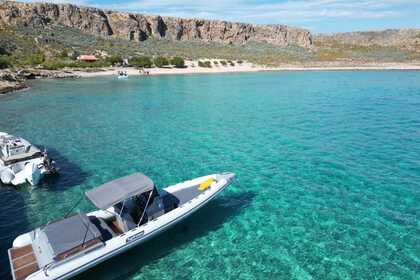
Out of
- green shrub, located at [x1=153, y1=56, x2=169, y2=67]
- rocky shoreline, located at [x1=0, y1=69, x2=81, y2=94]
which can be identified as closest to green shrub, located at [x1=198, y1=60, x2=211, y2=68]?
green shrub, located at [x1=153, y1=56, x2=169, y2=67]

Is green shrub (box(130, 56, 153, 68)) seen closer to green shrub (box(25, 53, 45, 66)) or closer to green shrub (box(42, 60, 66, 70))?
green shrub (box(42, 60, 66, 70))

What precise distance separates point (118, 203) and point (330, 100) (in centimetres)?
4105

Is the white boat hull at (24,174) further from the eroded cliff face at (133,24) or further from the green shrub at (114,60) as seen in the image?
the eroded cliff face at (133,24)

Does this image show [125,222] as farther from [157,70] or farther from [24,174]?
[157,70]

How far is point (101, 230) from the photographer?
38.3 feet

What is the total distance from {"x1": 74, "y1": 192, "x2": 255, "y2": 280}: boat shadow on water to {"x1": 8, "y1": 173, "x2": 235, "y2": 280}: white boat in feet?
2.50

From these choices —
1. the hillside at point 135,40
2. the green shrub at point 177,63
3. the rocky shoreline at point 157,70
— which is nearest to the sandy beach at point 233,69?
the rocky shoreline at point 157,70

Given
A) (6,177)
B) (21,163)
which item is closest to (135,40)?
(21,163)

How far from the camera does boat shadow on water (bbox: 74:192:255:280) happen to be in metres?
11.2

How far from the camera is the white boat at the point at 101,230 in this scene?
32.3ft

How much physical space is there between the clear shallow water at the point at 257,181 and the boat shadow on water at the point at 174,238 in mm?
45

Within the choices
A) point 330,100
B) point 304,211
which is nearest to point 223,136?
point 304,211

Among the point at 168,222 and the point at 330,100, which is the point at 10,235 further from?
the point at 330,100

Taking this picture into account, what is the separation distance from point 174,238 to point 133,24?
154 m
